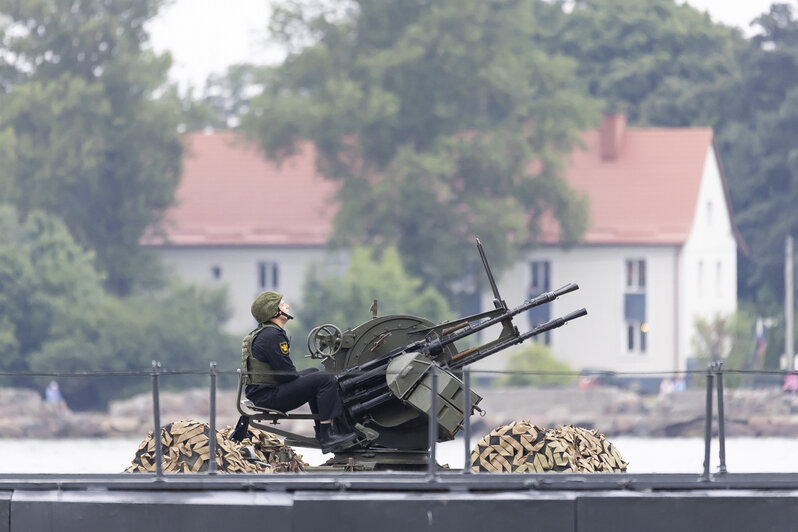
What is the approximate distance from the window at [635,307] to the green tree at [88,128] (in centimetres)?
1525

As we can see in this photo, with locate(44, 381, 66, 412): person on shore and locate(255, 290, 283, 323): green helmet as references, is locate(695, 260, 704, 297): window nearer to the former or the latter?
locate(44, 381, 66, 412): person on shore

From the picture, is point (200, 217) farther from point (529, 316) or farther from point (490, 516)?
point (490, 516)

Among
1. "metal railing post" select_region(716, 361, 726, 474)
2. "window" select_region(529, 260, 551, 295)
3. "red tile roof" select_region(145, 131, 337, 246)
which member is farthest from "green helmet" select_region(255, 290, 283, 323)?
"window" select_region(529, 260, 551, 295)

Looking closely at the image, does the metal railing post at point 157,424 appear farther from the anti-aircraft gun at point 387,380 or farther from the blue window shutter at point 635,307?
the blue window shutter at point 635,307

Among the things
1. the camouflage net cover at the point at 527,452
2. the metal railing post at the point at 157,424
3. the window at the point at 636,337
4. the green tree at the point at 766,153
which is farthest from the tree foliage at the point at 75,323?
the metal railing post at the point at 157,424

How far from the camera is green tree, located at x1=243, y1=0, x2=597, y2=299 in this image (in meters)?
59.2

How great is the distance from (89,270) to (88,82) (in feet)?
22.4

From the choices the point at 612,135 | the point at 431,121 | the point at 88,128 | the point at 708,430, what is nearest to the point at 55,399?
the point at 88,128

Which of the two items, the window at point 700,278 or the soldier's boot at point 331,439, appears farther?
the window at point 700,278

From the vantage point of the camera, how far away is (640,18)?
225 ft

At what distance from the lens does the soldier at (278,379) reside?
40.6ft

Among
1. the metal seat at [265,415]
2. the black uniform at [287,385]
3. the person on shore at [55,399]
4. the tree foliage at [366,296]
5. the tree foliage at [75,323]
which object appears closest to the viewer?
the black uniform at [287,385]

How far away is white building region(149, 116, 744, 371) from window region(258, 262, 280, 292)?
0.11ft

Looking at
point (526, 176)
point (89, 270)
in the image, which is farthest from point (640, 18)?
point (89, 270)
